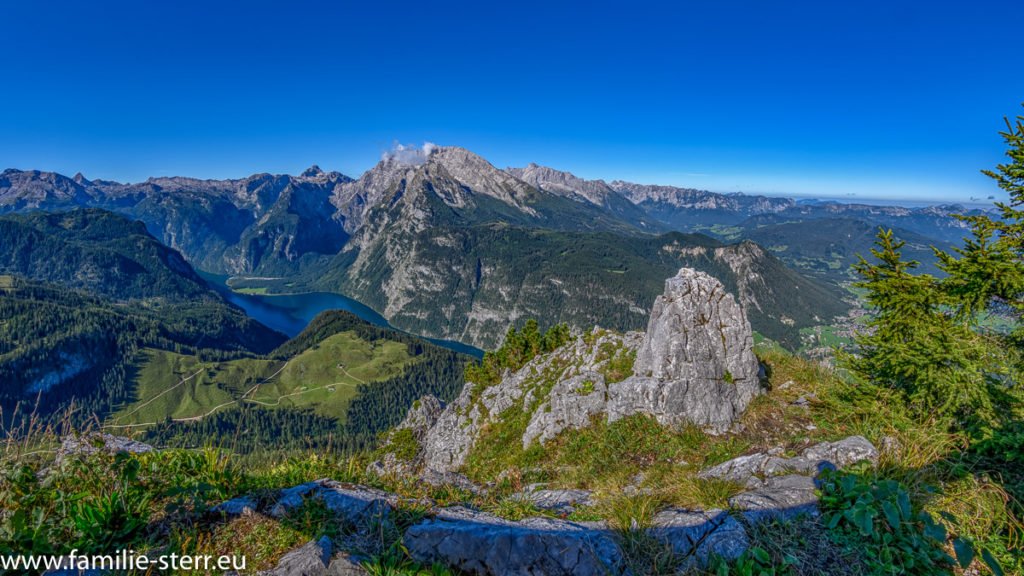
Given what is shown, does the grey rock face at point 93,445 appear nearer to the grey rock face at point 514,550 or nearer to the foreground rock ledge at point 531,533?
the foreground rock ledge at point 531,533

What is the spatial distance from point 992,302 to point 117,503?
67.5 ft

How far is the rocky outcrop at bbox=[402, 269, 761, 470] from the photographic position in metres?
16.5

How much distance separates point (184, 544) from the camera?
482 centimetres

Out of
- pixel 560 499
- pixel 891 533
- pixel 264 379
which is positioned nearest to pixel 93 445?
pixel 560 499

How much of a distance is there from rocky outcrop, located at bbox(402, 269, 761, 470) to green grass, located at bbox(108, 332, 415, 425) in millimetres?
141832

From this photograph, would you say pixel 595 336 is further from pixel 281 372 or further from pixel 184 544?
pixel 281 372

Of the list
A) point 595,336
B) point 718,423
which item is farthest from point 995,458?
point 595,336

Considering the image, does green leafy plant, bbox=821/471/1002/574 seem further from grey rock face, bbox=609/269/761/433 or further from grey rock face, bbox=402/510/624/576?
grey rock face, bbox=609/269/761/433

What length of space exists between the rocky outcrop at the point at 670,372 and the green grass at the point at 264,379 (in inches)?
5584

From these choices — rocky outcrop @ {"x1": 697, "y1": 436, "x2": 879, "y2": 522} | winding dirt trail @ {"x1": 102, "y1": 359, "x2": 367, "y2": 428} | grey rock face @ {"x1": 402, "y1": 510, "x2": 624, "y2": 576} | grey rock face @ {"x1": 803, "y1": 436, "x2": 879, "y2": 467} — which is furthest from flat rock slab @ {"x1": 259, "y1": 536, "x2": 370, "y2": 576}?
winding dirt trail @ {"x1": 102, "y1": 359, "x2": 367, "y2": 428}

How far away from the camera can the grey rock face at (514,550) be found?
4.91 metres

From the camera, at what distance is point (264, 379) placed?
165000 millimetres

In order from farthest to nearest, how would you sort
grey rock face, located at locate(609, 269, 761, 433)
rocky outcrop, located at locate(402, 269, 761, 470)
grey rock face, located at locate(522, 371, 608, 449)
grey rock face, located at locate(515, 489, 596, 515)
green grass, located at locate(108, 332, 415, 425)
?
green grass, located at locate(108, 332, 415, 425) < grey rock face, located at locate(522, 371, 608, 449) < rocky outcrop, located at locate(402, 269, 761, 470) < grey rock face, located at locate(609, 269, 761, 433) < grey rock face, located at locate(515, 489, 596, 515)

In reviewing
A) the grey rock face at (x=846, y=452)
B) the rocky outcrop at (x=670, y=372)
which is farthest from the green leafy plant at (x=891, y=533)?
the rocky outcrop at (x=670, y=372)
